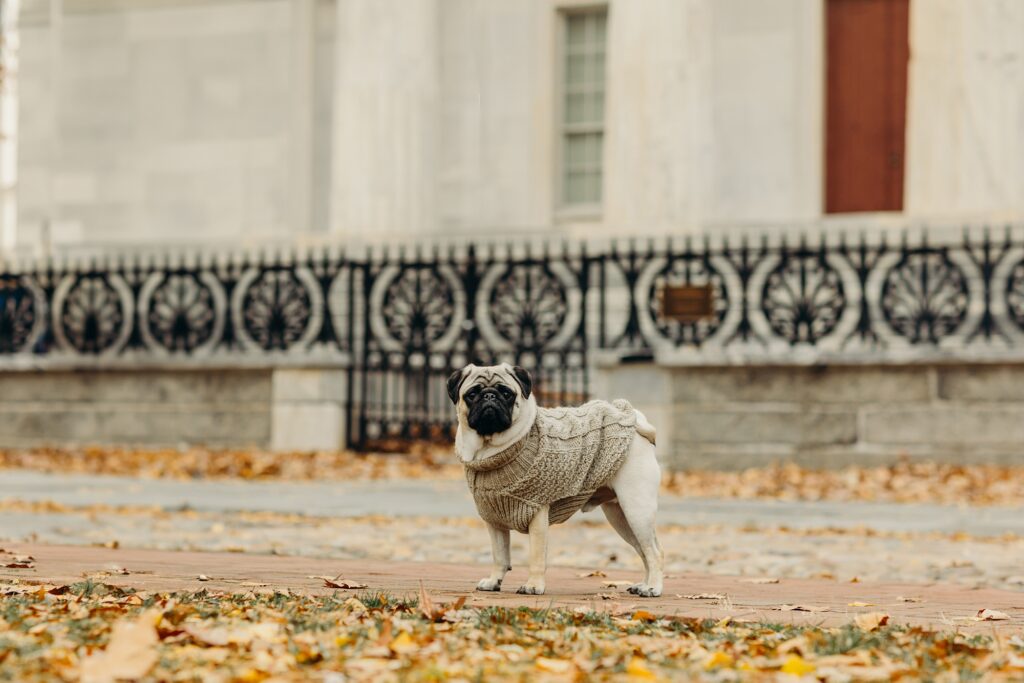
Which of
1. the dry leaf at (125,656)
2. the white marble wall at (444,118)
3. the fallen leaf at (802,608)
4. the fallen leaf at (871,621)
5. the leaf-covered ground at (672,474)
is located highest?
the white marble wall at (444,118)

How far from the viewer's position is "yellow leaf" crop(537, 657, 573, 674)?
3680 millimetres

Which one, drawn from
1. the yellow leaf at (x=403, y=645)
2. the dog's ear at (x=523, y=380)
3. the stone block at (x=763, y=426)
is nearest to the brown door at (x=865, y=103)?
the stone block at (x=763, y=426)

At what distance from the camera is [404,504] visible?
35.2 ft

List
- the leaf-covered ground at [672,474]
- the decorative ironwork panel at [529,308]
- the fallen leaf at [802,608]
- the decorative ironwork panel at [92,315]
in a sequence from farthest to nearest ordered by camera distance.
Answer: the decorative ironwork panel at [92,315]
the decorative ironwork panel at [529,308]
the leaf-covered ground at [672,474]
the fallen leaf at [802,608]

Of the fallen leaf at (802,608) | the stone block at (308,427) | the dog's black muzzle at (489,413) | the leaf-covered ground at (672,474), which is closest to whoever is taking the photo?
the dog's black muzzle at (489,413)

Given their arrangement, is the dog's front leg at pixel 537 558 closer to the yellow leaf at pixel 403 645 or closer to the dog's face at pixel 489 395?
the dog's face at pixel 489 395

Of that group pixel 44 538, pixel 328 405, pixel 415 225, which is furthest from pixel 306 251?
pixel 44 538

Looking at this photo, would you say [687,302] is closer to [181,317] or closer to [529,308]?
[529,308]

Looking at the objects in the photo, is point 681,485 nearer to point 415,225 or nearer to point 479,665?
point 415,225

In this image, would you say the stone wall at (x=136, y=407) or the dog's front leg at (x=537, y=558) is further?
the stone wall at (x=136, y=407)

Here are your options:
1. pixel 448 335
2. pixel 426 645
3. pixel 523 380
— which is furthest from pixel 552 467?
pixel 448 335

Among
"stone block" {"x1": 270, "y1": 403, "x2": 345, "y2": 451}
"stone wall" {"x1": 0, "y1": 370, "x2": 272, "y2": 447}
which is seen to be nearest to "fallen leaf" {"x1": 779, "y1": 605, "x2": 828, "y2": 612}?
"stone block" {"x1": 270, "y1": 403, "x2": 345, "y2": 451}

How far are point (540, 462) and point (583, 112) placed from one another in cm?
1588

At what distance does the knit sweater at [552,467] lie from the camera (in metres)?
5.20
